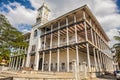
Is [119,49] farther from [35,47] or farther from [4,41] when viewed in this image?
[35,47]

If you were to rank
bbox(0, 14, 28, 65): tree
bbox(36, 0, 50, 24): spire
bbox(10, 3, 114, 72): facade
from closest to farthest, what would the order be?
1. bbox(0, 14, 28, 65): tree
2. bbox(10, 3, 114, 72): facade
3. bbox(36, 0, 50, 24): spire

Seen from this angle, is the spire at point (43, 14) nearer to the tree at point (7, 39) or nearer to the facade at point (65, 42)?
the facade at point (65, 42)

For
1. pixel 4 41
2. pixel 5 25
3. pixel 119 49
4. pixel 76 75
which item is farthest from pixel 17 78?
pixel 119 49

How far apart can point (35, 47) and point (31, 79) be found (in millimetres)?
23290

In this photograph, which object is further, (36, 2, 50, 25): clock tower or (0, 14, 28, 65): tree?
(36, 2, 50, 25): clock tower

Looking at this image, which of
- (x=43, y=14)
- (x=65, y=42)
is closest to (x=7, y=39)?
(x=65, y=42)

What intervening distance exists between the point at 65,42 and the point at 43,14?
521 inches

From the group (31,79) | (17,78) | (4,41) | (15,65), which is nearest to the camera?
(17,78)

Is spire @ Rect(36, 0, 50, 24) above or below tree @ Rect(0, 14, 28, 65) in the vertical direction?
above

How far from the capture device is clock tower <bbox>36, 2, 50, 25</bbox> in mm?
30600

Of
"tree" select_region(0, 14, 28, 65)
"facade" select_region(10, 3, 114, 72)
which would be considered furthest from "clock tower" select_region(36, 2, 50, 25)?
"tree" select_region(0, 14, 28, 65)

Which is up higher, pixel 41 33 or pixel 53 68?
pixel 41 33

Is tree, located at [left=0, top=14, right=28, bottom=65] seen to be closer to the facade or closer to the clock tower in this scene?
the facade

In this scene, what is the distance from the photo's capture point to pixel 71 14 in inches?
842
